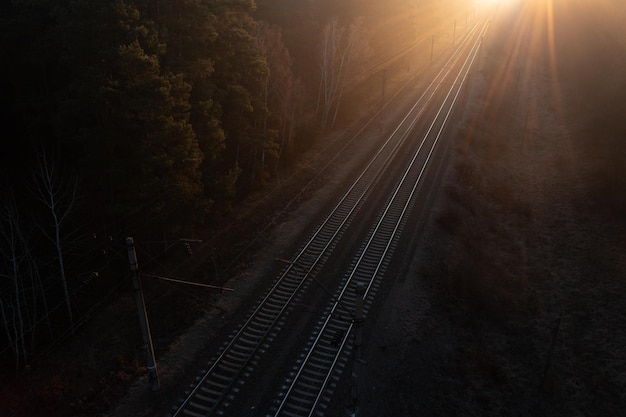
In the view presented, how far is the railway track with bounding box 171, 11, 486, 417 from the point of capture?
16500mm

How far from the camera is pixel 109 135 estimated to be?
20906 mm

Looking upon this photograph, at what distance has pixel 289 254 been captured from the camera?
25.6m

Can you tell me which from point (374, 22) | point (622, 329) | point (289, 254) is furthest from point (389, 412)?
point (374, 22)

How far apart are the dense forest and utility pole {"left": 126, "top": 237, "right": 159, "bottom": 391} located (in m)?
3.27

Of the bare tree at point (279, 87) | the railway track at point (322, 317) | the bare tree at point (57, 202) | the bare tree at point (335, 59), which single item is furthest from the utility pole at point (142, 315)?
the bare tree at point (335, 59)

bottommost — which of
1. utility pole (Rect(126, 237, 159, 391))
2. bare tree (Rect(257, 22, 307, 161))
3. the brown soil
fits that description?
the brown soil

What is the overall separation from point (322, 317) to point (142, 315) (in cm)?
815

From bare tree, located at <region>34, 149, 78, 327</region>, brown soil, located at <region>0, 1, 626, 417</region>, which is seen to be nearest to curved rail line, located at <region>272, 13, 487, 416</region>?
brown soil, located at <region>0, 1, 626, 417</region>

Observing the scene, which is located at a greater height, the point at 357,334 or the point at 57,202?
the point at 57,202

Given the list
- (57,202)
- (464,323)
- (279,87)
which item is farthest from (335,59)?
(57,202)

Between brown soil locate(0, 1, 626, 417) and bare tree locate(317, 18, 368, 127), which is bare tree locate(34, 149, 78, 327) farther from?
bare tree locate(317, 18, 368, 127)

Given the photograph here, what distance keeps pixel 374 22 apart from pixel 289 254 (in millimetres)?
49469

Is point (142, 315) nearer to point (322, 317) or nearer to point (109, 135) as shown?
point (322, 317)

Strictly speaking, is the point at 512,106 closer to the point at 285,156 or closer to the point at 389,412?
the point at 285,156
